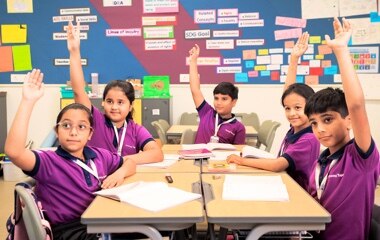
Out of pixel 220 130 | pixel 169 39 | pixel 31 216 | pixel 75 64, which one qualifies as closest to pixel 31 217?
pixel 31 216

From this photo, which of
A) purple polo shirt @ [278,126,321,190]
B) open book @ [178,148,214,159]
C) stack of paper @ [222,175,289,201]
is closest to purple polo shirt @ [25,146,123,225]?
stack of paper @ [222,175,289,201]

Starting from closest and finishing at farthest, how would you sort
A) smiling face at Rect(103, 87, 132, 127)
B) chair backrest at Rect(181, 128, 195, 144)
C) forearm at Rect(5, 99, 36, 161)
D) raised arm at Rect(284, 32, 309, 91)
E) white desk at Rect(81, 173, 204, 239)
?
white desk at Rect(81, 173, 204, 239)
forearm at Rect(5, 99, 36, 161)
smiling face at Rect(103, 87, 132, 127)
raised arm at Rect(284, 32, 309, 91)
chair backrest at Rect(181, 128, 195, 144)

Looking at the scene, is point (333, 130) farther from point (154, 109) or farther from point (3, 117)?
point (3, 117)

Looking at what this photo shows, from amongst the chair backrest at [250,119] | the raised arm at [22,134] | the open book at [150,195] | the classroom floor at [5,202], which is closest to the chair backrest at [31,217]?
the raised arm at [22,134]

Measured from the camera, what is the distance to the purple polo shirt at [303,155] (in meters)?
2.17

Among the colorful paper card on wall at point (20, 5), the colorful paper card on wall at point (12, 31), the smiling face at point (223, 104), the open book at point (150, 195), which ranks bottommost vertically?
the open book at point (150, 195)

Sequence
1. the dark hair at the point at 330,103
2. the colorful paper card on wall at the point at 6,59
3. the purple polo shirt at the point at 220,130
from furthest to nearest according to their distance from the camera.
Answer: the colorful paper card on wall at the point at 6,59 → the purple polo shirt at the point at 220,130 → the dark hair at the point at 330,103

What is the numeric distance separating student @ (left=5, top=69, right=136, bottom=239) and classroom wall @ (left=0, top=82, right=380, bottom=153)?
364 cm

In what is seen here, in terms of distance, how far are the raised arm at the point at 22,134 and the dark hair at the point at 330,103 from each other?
1222 mm

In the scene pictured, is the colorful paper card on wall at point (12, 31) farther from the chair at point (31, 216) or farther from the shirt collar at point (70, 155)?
the chair at point (31, 216)

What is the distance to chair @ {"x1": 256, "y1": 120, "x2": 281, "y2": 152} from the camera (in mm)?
3801

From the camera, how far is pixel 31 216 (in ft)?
5.04

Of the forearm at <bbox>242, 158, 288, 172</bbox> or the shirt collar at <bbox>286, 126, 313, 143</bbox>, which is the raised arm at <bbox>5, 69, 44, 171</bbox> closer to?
the forearm at <bbox>242, 158, 288, 172</bbox>

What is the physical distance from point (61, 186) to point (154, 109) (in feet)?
11.4
